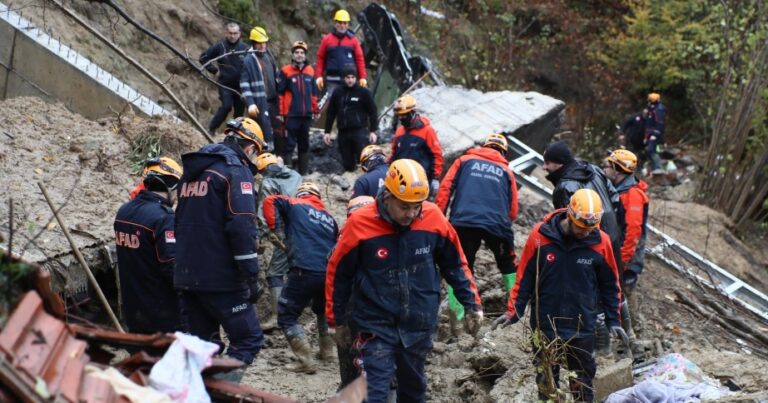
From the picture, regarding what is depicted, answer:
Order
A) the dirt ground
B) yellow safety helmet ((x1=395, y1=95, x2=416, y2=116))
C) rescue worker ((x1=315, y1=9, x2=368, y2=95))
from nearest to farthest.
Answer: the dirt ground → yellow safety helmet ((x1=395, y1=95, x2=416, y2=116)) → rescue worker ((x1=315, y1=9, x2=368, y2=95))

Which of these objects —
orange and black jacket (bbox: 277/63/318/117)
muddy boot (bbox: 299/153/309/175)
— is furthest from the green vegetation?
orange and black jacket (bbox: 277/63/318/117)

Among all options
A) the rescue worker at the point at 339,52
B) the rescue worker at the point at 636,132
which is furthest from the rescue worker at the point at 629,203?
the rescue worker at the point at 636,132

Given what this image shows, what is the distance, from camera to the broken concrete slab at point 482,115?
14391 millimetres

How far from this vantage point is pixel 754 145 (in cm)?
1720

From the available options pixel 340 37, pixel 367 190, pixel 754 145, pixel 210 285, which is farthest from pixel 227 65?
pixel 754 145

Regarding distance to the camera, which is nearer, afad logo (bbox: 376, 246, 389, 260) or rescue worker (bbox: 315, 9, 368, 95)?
afad logo (bbox: 376, 246, 389, 260)

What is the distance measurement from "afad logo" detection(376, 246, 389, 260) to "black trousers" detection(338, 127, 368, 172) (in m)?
6.95

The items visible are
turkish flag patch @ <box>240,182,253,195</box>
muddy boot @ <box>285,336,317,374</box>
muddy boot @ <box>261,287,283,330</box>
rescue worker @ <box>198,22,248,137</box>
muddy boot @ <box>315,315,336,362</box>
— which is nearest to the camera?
turkish flag patch @ <box>240,182,253,195</box>

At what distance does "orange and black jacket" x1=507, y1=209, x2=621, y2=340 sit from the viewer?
7.37 metres

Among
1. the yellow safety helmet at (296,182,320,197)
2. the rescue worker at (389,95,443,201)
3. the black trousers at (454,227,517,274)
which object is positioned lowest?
the black trousers at (454,227,517,274)

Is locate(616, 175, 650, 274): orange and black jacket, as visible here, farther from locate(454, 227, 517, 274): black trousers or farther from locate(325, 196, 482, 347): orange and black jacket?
locate(325, 196, 482, 347): orange and black jacket

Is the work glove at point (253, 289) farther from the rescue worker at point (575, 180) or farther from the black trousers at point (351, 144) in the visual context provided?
the black trousers at point (351, 144)

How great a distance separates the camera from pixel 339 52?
14258 millimetres

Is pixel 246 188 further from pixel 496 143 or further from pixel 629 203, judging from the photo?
pixel 629 203
